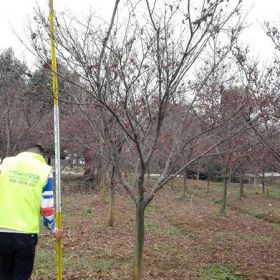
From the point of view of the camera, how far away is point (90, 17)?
5852 millimetres

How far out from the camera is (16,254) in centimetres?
424

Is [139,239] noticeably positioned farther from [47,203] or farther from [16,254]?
[16,254]

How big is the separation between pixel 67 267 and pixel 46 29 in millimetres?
4192

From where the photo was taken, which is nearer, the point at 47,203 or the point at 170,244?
the point at 47,203

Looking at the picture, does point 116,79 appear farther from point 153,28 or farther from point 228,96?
point 228,96

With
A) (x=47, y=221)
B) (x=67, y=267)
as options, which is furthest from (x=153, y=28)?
(x=67, y=267)

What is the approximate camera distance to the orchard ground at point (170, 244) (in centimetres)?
764

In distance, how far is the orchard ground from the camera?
301 inches

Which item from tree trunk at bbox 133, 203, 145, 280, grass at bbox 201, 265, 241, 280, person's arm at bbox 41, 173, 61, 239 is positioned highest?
person's arm at bbox 41, 173, 61, 239

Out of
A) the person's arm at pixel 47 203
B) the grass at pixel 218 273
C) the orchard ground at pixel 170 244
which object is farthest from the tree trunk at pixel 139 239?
the grass at pixel 218 273

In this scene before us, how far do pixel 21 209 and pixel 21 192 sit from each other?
0.16 metres

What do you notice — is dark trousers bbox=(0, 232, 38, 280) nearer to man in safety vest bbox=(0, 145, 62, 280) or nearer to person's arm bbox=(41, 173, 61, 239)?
man in safety vest bbox=(0, 145, 62, 280)

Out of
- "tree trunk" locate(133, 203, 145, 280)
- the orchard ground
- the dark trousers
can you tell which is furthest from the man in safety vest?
the orchard ground

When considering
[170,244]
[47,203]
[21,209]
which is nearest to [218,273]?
[170,244]
